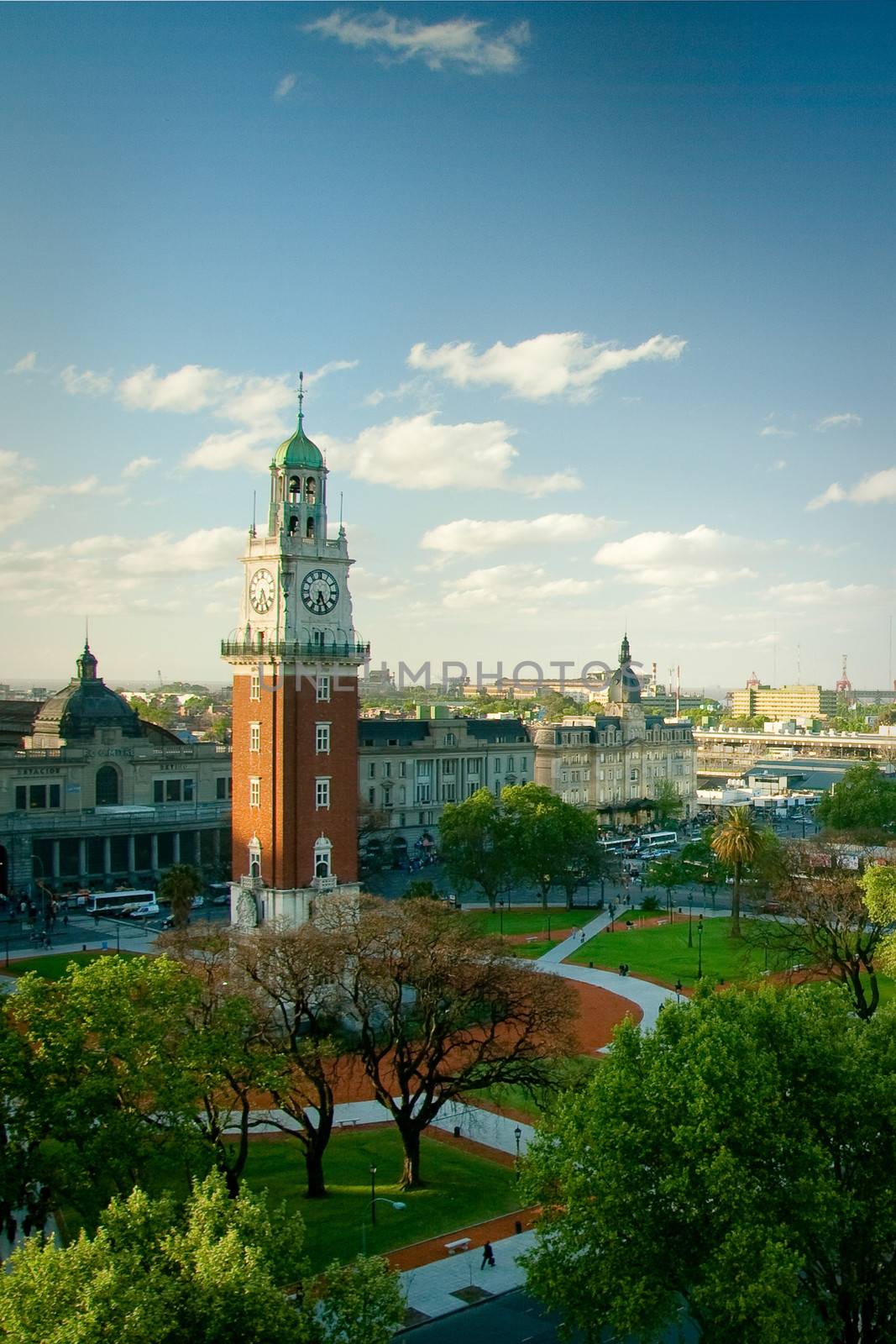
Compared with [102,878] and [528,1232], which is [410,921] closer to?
[528,1232]

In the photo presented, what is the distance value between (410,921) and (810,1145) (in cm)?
2286

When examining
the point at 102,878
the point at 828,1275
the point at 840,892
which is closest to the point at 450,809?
the point at 102,878

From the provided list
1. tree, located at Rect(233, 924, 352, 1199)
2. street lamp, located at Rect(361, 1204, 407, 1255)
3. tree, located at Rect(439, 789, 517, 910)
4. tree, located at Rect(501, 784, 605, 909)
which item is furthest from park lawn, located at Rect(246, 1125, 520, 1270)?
tree, located at Rect(501, 784, 605, 909)

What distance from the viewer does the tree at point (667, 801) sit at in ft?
489

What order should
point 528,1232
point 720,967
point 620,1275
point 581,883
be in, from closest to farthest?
point 620,1275
point 528,1232
point 720,967
point 581,883

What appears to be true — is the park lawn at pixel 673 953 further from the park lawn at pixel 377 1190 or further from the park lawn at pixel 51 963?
the park lawn at pixel 51 963

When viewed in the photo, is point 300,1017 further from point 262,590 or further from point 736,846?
point 736,846

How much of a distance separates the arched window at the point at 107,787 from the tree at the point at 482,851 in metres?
32.8

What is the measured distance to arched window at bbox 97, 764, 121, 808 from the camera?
374 feet

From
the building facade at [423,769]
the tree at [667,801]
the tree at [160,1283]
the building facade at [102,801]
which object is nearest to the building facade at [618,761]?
the tree at [667,801]

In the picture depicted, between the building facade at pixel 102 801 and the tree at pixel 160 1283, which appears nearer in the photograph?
the tree at pixel 160 1283

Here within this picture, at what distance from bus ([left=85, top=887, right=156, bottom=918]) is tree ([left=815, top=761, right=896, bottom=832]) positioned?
57.2 m

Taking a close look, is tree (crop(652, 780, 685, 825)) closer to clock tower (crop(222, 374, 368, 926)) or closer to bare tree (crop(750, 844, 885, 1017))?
bare tree (crop(750, 844, 885, 1017))

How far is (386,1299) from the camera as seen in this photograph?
25.8 meters
